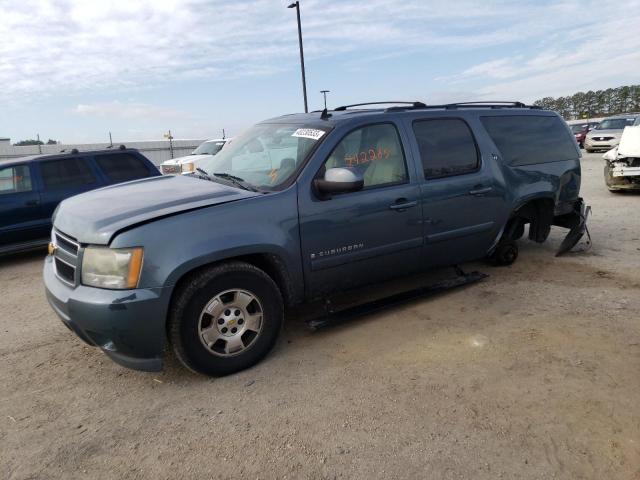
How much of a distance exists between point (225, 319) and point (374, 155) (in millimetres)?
1768

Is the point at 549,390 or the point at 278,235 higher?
the point at 278,235

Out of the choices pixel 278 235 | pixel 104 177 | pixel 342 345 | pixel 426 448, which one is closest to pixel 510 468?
pixel 426 448

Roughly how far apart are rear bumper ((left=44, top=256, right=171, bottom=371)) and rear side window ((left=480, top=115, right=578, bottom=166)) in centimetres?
353

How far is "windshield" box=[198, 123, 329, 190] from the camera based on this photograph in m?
3.60

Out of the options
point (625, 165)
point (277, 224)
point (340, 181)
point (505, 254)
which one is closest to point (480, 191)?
point (505, 254)

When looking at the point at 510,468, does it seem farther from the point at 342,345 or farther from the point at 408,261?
the point at 408,261

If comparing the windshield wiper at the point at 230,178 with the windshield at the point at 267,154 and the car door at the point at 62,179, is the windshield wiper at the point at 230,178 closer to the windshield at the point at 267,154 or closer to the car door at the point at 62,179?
the windshield at the point at 267,154

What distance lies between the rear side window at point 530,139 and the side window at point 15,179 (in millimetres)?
6227

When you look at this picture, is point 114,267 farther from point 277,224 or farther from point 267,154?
point 267,154

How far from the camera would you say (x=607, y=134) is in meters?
21.3

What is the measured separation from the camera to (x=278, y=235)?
10.9 feet

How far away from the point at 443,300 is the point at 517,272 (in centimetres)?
132

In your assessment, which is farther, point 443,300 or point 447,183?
point 443,300

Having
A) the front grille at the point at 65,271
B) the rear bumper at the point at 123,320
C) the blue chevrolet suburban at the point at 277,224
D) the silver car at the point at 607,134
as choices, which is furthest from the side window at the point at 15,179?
the silver car at the point at 607,134
